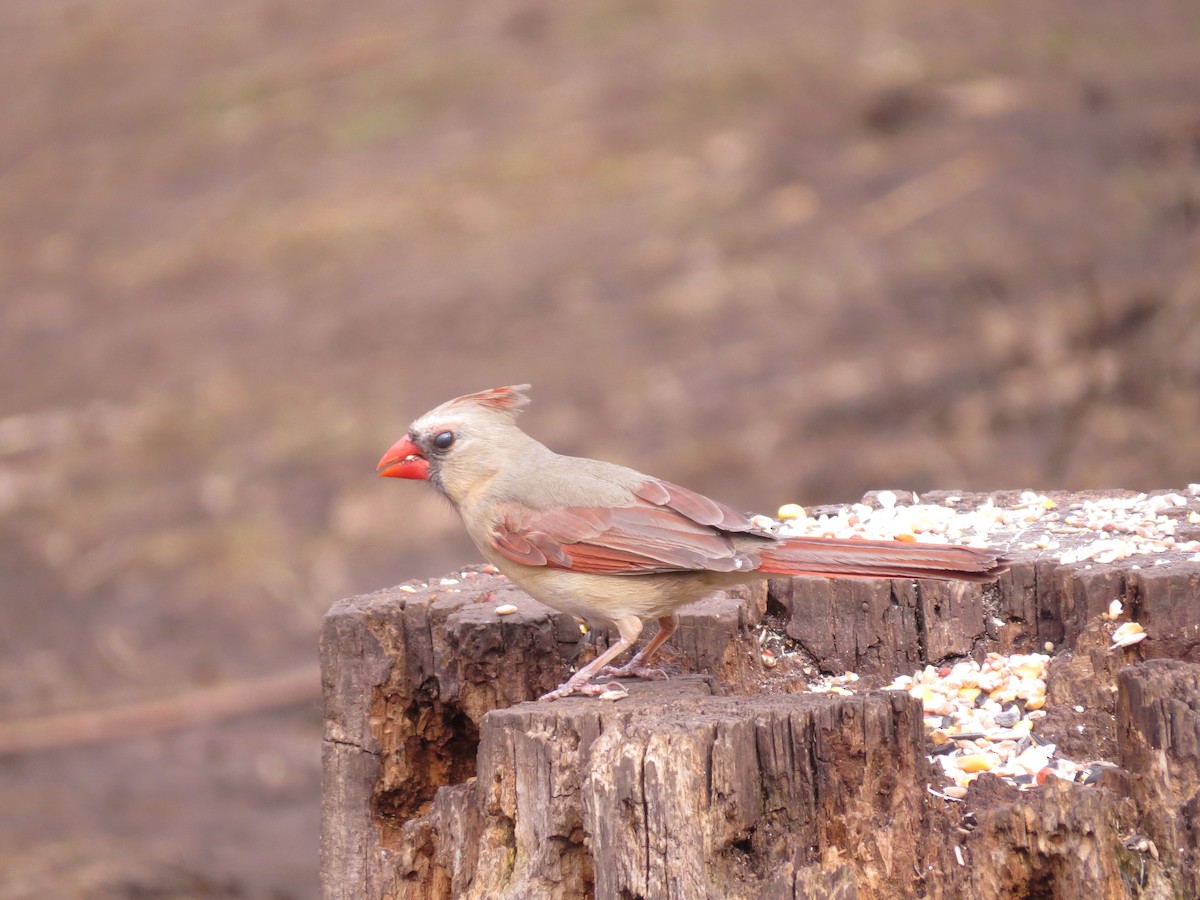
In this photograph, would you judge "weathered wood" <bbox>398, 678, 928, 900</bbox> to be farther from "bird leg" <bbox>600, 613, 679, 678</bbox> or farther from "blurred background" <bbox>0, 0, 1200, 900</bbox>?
"blurred background" <bbox>0, 0, 1200, 900</bbox>

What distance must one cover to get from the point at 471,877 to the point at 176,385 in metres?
5.63

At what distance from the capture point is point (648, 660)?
3.82 meters

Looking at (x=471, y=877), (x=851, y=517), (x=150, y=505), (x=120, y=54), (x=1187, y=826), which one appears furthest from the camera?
(x=120, y=54)

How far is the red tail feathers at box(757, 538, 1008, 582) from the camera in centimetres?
325

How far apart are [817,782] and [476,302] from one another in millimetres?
5531

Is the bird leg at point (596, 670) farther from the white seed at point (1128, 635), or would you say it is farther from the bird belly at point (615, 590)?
the white seed at point (1128, 635)

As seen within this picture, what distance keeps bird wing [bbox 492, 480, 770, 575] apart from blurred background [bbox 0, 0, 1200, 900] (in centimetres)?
321

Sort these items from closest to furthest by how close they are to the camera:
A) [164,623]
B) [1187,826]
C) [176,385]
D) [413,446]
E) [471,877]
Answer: [1187,826] < [471,877] < [413,446] < [164,623] < [176,385]

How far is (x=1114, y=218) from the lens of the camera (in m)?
8.33

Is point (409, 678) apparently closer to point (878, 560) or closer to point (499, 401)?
point (499, 401)

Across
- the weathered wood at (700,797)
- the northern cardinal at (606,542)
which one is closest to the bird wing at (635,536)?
the northern cardinal at (606,542)

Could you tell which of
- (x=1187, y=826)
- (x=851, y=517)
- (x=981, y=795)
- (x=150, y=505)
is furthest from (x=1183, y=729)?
(x=150, y=505)

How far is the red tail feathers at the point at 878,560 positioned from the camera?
128 inches

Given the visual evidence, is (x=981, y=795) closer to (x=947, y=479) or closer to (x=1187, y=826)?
(x=1187, y=826)
